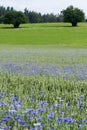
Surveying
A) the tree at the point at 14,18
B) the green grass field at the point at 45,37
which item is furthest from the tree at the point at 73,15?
the green grass field at the point at 45,37

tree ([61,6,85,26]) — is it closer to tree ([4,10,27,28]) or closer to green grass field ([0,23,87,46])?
tree ([4,10,27,28])

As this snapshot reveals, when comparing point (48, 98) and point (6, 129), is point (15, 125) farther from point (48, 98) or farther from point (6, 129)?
point (48, 98)

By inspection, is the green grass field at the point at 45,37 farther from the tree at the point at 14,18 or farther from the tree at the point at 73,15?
the tree at the point at 73,15

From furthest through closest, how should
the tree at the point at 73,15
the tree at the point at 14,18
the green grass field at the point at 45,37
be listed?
the tree at the point at 73,15, the tree at the point at 14,18, the green grass field at the point at 45,37

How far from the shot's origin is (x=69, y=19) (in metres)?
154

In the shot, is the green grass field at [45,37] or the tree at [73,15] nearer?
the green grass field at [45,37]

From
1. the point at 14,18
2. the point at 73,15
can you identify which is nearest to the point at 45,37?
the point at 14,18

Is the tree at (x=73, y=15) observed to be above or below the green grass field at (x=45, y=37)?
above

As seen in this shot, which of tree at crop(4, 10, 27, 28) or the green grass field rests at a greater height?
tree at crop(4, 10, 27, 28)

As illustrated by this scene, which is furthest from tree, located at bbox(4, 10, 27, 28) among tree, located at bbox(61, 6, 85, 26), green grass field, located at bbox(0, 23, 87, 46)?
green grass field, located at bbox(0, 23, 87, 46)

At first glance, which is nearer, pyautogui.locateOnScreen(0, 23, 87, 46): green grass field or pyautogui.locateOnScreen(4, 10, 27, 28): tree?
pyautogui.locateOnScreen(0, 23, 87, 46): green grass field

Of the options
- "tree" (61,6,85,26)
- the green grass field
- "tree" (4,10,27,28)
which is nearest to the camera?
the green grass field

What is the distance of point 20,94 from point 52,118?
2914 millimetres

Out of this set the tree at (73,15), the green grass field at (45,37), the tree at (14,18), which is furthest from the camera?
the tree at (73,15)
